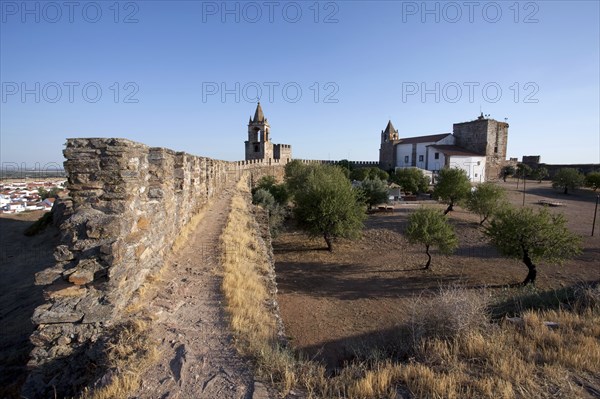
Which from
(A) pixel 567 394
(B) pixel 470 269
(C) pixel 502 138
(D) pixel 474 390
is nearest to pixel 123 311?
(D) pixel 474 390

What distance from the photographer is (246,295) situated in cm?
430

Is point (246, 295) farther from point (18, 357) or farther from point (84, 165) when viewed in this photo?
point (18, 357)

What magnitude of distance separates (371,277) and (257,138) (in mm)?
31815

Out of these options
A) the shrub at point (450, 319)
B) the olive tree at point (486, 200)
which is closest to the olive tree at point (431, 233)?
the olive tree at point (486, 200)

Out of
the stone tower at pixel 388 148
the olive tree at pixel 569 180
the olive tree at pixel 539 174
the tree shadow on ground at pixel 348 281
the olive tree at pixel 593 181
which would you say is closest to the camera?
the tree shadow on ground at pixel 348 281

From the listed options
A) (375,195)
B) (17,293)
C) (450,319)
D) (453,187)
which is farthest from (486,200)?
(17,293)

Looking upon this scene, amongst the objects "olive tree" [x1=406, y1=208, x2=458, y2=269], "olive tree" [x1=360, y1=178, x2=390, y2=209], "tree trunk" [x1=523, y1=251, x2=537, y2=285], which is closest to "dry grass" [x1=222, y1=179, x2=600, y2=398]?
"tree trunk" [x1=523, y1=251, x2=537, y2=285]

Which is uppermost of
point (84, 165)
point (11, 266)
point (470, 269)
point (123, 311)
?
point (84, 165)

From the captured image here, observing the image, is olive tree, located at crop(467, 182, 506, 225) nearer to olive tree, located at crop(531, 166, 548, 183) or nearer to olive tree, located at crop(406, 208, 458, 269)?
olive tree, located at crop(406, 208, 458, 269)

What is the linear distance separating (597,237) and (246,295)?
22993 mm

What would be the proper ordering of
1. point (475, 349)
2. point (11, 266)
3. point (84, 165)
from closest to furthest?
point (475, 349) → point (84, 165) → point (11, 266)

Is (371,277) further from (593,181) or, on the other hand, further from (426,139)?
(426,139)

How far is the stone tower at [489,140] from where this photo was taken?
45094 mm

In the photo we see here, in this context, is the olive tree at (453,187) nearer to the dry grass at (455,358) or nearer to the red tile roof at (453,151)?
the dry grass at (455,358)
